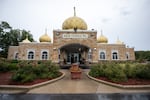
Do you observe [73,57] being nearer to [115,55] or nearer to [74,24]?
[74,24]

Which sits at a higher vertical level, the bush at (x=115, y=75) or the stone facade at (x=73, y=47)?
the stone facade at (x=73, y=47)

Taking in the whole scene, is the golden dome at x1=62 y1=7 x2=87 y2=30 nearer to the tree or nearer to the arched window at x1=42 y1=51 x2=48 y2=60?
the arched window at x1=42 y1=51 x2=48 y2=60

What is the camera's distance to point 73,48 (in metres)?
28.6

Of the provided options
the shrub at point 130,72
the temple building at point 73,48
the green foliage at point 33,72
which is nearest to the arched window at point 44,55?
the temple building at point 73,48

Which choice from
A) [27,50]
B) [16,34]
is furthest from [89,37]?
[16,34]

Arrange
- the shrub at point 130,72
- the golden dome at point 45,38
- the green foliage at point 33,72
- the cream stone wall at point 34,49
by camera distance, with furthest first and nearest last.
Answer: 1. the golden dome at point 45,38
2. the cream stone wall at point 34,49
3. the shrub at point 130,72
4. the green foliage at point 33,72

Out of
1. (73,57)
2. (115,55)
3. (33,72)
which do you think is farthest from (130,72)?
(73,57)

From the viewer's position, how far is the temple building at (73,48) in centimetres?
2472

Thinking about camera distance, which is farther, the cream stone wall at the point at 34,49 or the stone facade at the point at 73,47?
the cream stone wall at the point at 34,49

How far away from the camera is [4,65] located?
46.0 ft

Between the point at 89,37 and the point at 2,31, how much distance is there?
86.4 feet

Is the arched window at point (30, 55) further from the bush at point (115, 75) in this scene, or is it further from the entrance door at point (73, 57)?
the bush at point (115, 75)

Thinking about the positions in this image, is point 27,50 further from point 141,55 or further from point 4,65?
point 141,55

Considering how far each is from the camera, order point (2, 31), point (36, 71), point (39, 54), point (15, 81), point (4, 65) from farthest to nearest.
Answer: point (2, 31) < point (39, 54) < point (4, 65) < point (36, 71) < point (15, 81)
